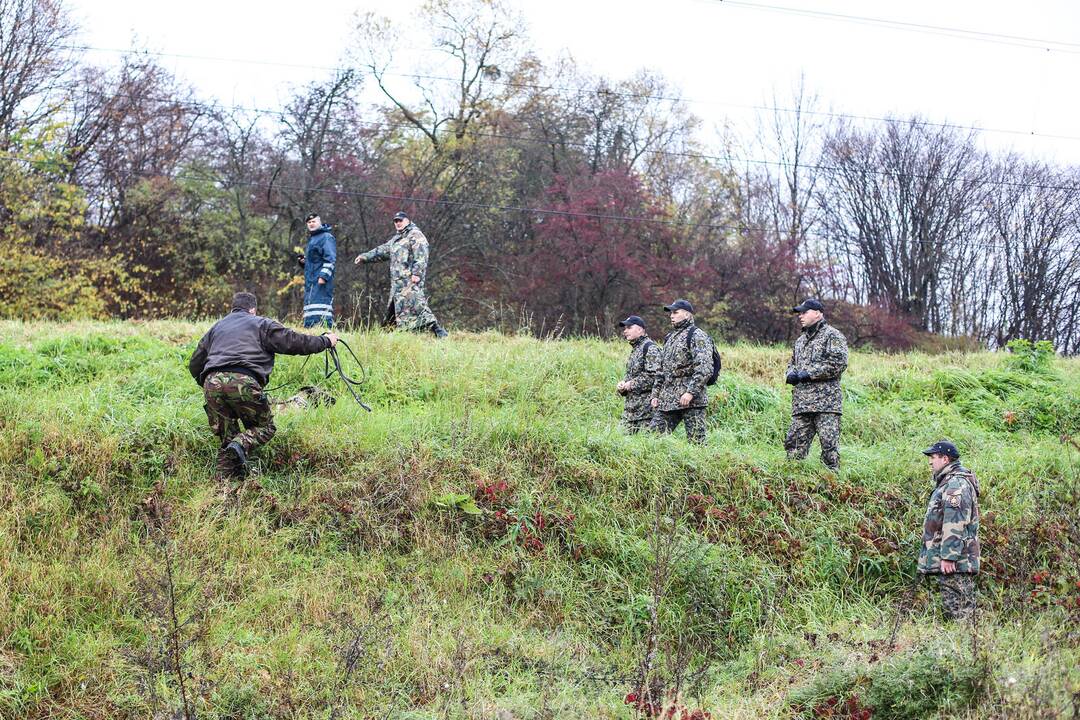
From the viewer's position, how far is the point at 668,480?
8.74 m

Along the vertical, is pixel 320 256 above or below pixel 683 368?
above

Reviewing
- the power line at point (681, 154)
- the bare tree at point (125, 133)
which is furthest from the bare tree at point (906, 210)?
the bare tree at point (125, 133)

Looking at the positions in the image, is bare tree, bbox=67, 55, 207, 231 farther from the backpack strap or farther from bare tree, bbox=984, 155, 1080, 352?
bare tree, bbox=984, 155, 1080, 352

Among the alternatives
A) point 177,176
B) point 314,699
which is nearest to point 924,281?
point 177,176

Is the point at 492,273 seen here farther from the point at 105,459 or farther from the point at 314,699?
the point at 314,699

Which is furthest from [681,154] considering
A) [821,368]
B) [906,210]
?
[821,368]

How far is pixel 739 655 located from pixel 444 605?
2281mm

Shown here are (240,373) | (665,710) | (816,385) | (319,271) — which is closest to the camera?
(665,710)

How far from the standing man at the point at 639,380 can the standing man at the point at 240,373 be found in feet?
11.3

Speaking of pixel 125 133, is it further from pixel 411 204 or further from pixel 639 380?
pixel 639 380

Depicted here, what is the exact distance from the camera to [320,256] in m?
13.0

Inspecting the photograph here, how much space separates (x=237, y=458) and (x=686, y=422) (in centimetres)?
455

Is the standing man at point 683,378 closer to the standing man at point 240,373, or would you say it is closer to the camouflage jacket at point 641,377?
the camouflage jacket at point 641,377

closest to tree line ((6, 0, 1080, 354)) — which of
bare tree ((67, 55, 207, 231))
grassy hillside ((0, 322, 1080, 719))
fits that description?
bare tree ((67, 55, 207, 231))
